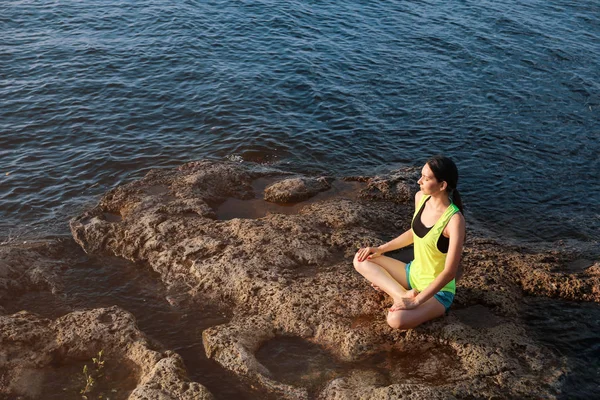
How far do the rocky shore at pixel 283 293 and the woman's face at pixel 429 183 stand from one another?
229 centimetres

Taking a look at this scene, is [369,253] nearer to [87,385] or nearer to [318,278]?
[318,278]

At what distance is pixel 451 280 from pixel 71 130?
12546 millimetres

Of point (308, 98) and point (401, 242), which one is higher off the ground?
point (401, 242)

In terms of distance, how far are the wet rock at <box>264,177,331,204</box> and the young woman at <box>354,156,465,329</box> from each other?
13.2 ft

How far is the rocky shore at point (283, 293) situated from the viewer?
27.4 feet

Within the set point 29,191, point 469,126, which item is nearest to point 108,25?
point 29,191

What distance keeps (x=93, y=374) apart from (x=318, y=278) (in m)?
4.09

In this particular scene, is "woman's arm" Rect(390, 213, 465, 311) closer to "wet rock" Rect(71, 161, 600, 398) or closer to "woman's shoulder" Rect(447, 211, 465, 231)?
"woman's shoulder" Rect(447, 211, 465, 231)

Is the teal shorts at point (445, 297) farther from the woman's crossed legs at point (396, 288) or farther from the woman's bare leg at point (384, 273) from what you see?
the woman's bare leg at point (384, 273)

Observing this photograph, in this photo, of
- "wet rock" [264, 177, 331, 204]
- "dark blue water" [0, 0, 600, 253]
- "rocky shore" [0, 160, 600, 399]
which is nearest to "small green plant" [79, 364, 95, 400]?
"rocky shore" [0, 160, 600, 399]

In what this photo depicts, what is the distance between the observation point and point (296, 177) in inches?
565

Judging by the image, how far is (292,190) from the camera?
43.8 feet

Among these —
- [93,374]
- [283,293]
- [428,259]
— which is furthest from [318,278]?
[93,374]

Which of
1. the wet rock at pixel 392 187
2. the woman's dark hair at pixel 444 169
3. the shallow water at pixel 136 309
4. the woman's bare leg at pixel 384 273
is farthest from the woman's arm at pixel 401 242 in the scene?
the wet rock at pixel 392 187
